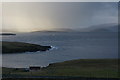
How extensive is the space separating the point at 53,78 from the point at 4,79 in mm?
5566

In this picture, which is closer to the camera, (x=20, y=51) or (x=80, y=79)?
(x=80, y=79)

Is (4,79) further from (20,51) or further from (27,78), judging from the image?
(20,51)

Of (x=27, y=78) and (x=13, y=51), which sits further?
(x=13, y=51)

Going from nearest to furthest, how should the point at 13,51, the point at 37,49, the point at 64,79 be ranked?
the point at 64,79, the point at 13,51, the point at 37,49

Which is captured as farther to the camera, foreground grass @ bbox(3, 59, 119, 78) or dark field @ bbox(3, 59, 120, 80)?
foreground grass @ bbox(3, 59, 119, 78)

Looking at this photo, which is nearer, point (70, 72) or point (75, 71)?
point (70, 72)

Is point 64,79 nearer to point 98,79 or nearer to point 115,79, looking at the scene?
point 98,79

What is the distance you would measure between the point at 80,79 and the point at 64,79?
186 cm

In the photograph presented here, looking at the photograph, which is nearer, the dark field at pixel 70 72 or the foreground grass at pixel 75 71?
the dark field at pixel 70 72

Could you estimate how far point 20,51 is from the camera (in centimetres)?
9819

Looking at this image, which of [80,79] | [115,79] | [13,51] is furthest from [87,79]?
[13,51]

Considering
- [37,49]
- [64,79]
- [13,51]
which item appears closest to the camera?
[64,79]

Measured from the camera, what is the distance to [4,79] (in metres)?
31.9

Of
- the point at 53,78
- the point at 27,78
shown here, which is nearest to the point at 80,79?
the point at 53,78
